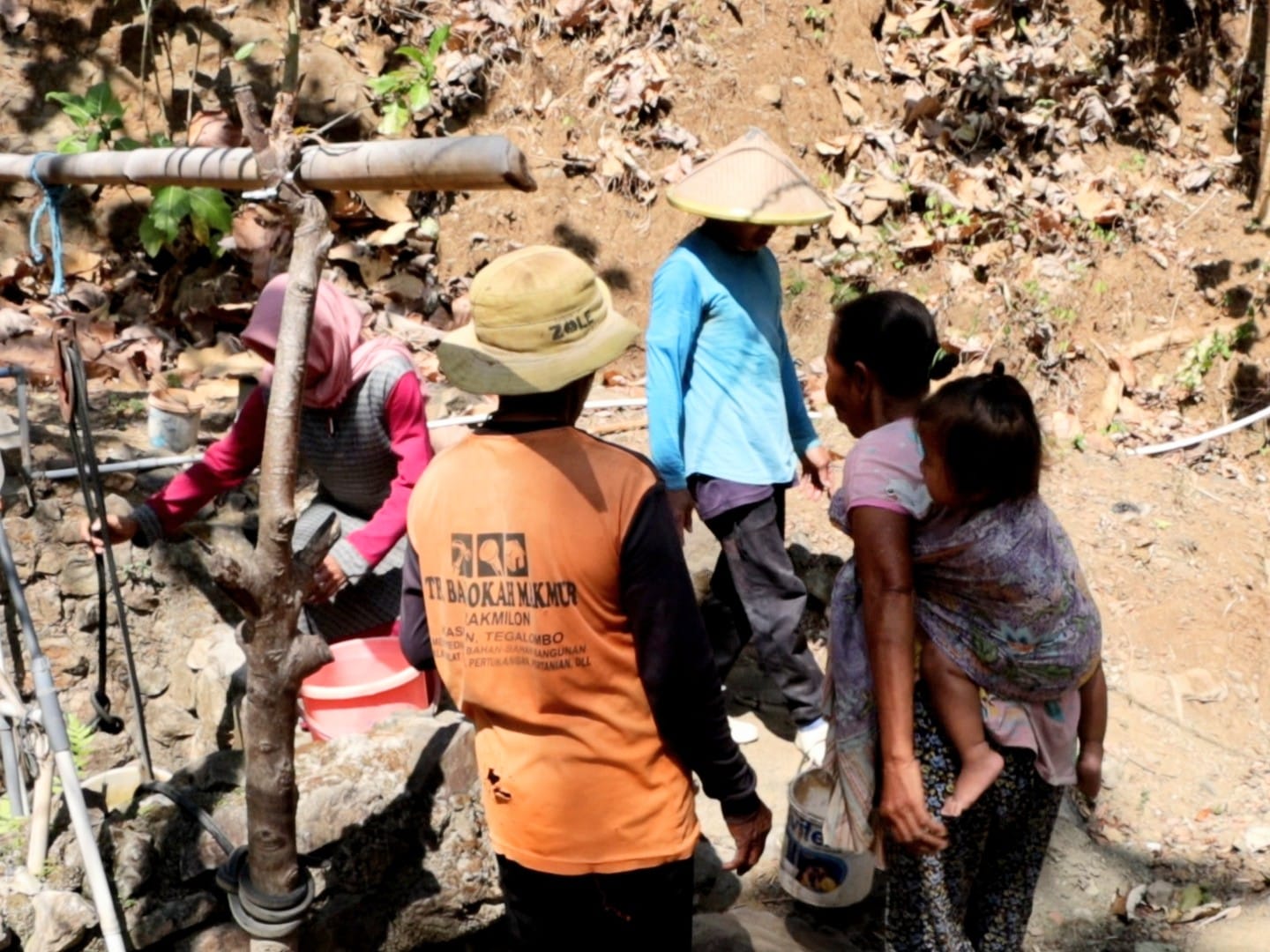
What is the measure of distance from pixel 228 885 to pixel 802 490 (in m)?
4.10

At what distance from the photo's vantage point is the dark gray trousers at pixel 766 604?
13.6ft

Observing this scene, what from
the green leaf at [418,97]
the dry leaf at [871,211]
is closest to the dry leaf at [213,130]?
the green leaf at [418,97]

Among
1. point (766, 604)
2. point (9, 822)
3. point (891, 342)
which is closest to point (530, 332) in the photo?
point (891, 342)

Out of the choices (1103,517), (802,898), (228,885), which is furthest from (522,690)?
(1103,517)

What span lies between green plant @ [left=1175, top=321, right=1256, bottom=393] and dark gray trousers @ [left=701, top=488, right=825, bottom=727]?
13.7ft

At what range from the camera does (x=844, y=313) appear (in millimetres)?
2959

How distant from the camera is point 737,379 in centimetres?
402

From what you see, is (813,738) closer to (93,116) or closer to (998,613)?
(998,613)

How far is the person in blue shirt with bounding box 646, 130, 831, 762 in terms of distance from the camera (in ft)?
12.8

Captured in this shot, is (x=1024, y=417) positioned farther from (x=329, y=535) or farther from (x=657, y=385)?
(x=657, y=385)

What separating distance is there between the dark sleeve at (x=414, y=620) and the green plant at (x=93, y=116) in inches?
245

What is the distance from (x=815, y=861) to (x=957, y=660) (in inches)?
50.4

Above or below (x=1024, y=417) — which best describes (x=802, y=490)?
below

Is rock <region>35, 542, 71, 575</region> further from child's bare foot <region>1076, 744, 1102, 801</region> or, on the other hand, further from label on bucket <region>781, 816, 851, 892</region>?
child's bare foot <region>1076, 744, 1102, 801</region>
